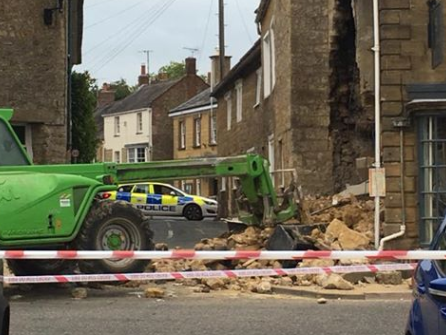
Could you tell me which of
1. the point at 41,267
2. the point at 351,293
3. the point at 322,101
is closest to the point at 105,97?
the point at 322,101

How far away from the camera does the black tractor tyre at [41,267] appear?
1230 centimetres

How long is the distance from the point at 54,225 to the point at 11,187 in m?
0.77

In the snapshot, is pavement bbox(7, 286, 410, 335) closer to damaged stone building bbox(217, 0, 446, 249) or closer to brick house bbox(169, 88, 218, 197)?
damaged stone building bbox(217, 0, 446, 249)

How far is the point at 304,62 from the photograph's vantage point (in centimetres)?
2191

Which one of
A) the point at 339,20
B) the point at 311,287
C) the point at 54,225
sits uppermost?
the point at 339,20

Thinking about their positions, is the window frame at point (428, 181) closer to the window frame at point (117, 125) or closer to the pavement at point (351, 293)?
the pavement at point (351, 293)

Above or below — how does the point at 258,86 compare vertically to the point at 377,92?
above

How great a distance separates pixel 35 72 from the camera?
65.5 feet

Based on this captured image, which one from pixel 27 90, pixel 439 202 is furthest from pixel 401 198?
pixel 27 90

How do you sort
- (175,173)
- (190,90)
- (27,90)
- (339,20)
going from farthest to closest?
(190,90)
(339,20)
(27,90)
(175,173)

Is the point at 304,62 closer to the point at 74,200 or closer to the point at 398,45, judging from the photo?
the point at 398,45

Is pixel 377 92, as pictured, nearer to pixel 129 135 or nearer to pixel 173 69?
pixel 129 135

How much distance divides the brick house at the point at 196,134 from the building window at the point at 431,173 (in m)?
32.6

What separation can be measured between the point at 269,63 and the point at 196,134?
86.3 feet
